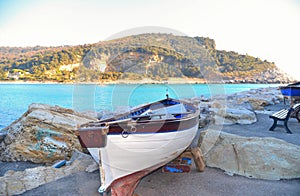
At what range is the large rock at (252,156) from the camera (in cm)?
460

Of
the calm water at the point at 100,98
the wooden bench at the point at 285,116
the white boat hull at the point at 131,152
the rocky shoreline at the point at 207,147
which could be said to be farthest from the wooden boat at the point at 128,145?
the wooden bench at the point at 285,116

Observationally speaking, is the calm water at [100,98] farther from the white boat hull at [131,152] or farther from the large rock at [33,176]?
the white boat hull at [131,152]

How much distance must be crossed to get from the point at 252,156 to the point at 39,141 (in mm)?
5793

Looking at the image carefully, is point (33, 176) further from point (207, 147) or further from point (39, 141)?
point (207, 147)

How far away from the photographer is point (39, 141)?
6305 millimetres

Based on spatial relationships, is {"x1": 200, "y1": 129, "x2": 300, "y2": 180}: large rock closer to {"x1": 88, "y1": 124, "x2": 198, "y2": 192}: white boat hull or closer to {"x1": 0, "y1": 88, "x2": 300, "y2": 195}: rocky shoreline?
{"x1": 0, "y1": 88, "x2": 300, "y2": 195}: rocky shoreline

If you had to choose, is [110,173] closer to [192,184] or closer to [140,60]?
[192,184]

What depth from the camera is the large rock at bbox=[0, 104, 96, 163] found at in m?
6.21

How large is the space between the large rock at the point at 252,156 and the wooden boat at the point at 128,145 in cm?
145

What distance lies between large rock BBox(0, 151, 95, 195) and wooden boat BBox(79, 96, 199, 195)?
1672mm

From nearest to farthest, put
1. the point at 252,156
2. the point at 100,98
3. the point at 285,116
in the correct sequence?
the point at 252,156
the point at 285,116
the point at 100,98

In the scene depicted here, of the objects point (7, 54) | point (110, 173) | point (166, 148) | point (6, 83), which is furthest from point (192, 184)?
point (7, 54)

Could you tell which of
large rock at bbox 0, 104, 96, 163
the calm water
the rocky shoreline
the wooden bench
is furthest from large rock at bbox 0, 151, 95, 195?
the wooden bench

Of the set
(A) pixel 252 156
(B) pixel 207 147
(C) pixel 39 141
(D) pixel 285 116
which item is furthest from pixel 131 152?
(D) pixel 285 116
